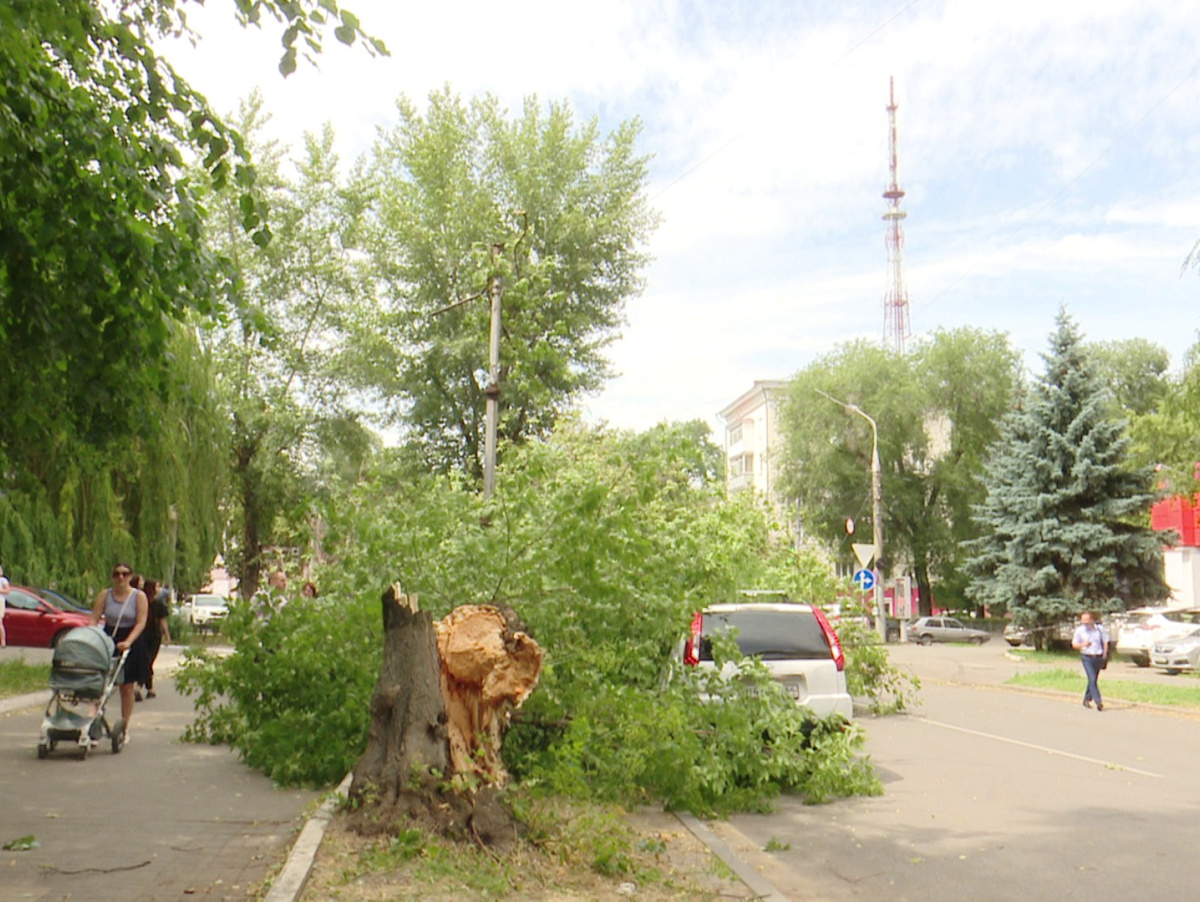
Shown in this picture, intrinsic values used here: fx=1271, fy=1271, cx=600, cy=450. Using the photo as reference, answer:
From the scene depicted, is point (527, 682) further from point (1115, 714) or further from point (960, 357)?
point (960, 357)

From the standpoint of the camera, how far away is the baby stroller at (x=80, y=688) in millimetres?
10820

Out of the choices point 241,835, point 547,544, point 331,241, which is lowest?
point 241,835

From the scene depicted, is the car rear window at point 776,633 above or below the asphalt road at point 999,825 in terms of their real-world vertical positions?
above

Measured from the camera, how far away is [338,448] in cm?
3966

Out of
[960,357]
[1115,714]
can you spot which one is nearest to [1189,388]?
[1115,714]

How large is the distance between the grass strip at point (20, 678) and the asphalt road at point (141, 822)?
15.6ft

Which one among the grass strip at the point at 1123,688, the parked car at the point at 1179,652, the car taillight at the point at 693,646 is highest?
the parked car at the point at 1179,652

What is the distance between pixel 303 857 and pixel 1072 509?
1526 inches

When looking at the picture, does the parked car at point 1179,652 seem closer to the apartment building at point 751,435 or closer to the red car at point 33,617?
the red car at point 33,617

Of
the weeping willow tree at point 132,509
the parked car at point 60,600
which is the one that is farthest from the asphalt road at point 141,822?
the parked car at point 60,600

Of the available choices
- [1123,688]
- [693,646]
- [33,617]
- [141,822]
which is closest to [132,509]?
[33,617]

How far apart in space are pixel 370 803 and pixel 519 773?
2546mm

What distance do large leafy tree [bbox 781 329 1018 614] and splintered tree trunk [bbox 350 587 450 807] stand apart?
4938 centimetres

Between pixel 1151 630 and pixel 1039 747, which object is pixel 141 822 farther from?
pixel 1151 630
